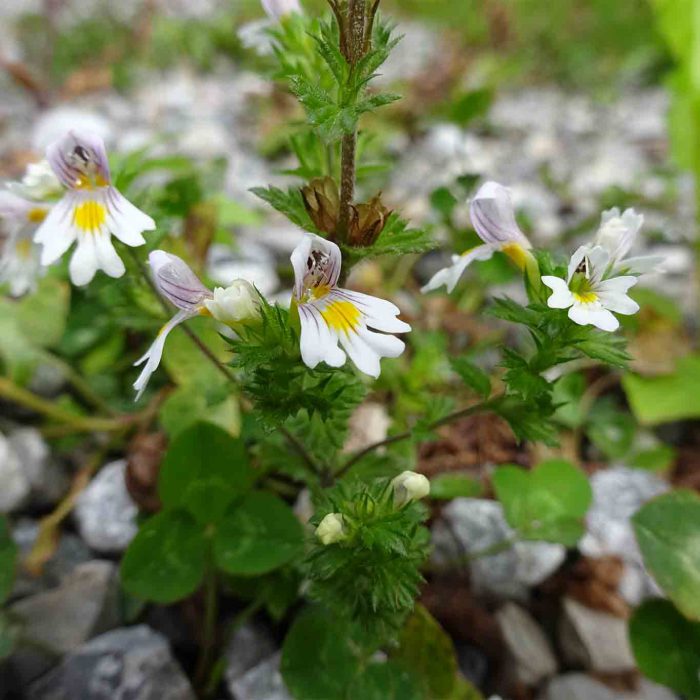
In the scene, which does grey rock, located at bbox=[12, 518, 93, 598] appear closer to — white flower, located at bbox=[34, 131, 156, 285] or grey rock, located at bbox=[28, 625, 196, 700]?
grey rock, located at bbox=[28, 625, 196, 700]

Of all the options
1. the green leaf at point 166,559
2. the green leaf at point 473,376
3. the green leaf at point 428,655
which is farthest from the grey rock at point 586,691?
the green leaf at point 166,559

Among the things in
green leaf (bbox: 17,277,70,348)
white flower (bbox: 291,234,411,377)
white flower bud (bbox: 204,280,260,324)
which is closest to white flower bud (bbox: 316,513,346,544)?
white flower (bbox: 291,234,411,377)

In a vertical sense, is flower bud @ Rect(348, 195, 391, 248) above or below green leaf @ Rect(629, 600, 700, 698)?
above

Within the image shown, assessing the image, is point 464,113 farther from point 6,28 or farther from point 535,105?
point 6,28

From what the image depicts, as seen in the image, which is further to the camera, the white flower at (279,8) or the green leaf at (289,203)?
the white flower at (279,8)

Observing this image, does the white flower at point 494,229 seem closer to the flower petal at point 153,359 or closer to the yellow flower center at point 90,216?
the flower petal at point 153,359

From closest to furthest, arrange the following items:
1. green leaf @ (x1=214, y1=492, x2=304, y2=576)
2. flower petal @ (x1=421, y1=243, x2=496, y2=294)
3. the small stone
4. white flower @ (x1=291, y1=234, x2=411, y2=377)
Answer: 1. white flower @ (x1=291, y1=234, x2=411, y2=377)
2. flower petal @ (x1=421, y1=243, x2=496, y2=294)
3. green leaf @ (x1=214, y1=492, x2=304, y2=576)
4. the small stone
